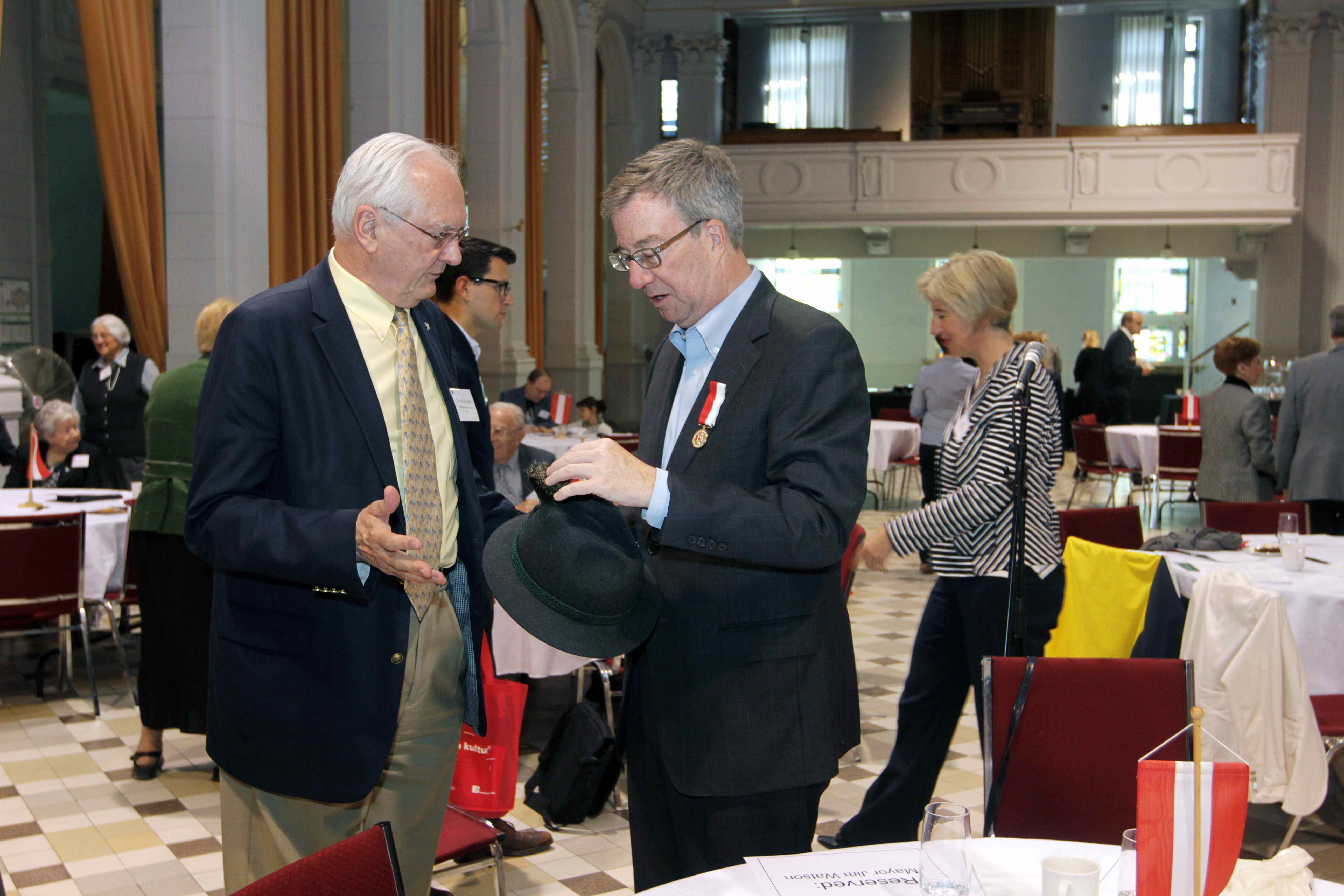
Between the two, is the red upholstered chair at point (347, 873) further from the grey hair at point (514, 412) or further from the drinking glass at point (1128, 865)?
the grey hair at point (514, 412)

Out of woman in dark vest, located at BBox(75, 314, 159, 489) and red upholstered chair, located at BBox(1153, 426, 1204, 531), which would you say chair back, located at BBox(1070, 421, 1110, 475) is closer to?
red upholstered chair, located at BBox(1153, 426, 1204, 531)

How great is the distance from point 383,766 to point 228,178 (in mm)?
5649

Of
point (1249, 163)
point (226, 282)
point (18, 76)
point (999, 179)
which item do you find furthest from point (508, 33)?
point (1249, 163)

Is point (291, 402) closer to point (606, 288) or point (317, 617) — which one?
point (317, 617)

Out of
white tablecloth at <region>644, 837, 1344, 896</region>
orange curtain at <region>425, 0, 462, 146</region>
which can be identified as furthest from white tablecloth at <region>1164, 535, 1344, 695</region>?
orange curtain at <region>425, 0, 462, 146</region>

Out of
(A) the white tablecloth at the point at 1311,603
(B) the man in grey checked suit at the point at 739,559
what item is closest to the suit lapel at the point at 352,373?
(B) the man in grey checked suit at the point at 739,559

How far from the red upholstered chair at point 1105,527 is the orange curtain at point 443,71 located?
22.2 feet

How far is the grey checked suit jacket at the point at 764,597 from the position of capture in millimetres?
1677

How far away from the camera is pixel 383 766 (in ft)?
6.16

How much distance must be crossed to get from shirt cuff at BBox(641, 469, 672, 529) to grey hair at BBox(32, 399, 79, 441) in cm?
→ 543

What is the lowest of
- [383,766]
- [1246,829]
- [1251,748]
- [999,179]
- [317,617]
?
[1246,829]

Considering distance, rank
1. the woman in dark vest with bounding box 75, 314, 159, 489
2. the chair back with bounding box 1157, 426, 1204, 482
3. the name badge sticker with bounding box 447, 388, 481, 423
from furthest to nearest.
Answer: the chair back with bounding box 1157, 426, 1204, 482 < the woman in dark vest with bounding box 75, 314, 159, 489 < the name badge sticker with bounding box 447, 388, 481, 423

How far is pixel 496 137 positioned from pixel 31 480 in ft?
21.4

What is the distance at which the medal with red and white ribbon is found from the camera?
5.63 ft
